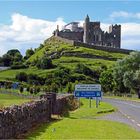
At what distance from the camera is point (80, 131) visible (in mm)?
22812

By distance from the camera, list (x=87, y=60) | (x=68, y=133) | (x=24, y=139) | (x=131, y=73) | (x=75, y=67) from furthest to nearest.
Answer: (x=87, y=60)
(x=75, y=67)
(x=131, y=73)
(x=68, y=133)
(x=24, y=139)

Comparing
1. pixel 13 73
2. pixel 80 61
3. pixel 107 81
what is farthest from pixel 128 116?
pixel 80 61

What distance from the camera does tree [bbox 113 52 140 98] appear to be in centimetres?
10325

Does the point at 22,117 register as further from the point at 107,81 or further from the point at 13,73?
the point at 13,73

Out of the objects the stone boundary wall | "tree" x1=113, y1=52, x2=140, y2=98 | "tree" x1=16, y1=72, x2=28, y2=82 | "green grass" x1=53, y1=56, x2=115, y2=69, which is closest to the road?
the stone boundary wall

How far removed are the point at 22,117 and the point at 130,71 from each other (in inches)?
3338

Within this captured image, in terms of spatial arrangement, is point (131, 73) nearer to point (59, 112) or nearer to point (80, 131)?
point (59, 112)

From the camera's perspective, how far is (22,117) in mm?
21516

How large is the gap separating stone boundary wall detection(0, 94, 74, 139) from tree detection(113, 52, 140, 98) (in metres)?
72.5

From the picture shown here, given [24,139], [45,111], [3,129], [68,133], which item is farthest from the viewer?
[45,111]

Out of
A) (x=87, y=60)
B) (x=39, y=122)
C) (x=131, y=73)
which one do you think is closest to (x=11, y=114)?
(x=39, y=122)

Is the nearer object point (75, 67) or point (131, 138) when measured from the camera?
point (131, 138)

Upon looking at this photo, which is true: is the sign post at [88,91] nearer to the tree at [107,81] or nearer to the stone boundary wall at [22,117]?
the stone boundary wall at [22,117]

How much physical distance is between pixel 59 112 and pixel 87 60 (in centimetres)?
15850
